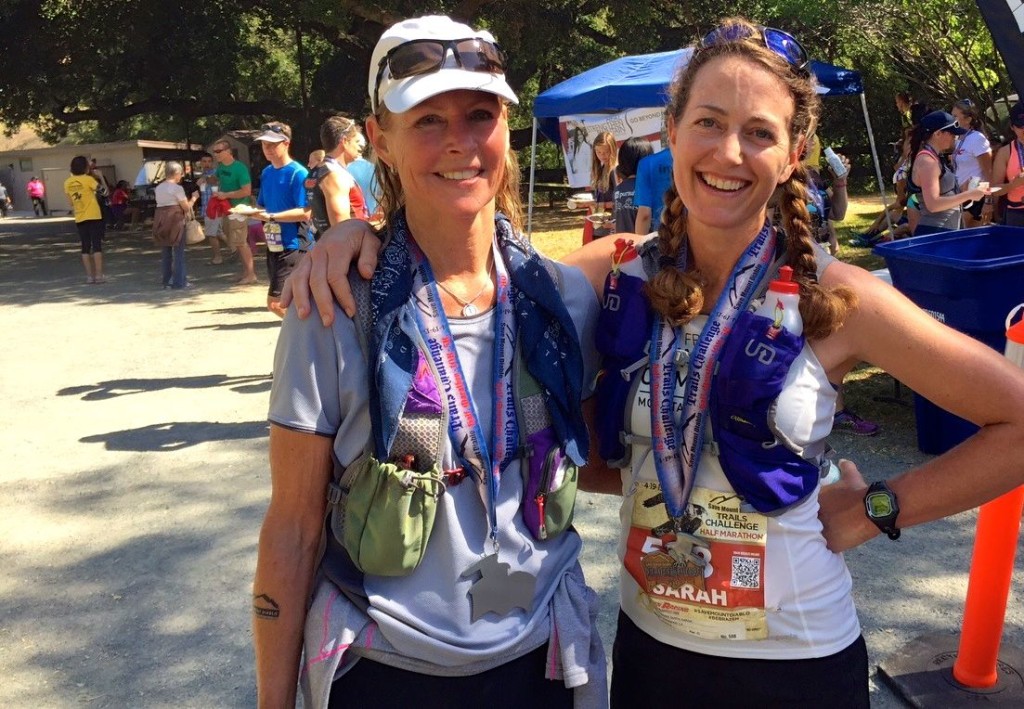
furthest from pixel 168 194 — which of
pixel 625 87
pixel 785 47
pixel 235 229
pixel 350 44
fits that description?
pixel 785 47

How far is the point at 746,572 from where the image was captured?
5.73ft

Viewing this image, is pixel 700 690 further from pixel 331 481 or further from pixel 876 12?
pixel 876 12

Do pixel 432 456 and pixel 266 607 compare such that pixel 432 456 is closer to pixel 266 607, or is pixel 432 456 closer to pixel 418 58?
pixel 266 607

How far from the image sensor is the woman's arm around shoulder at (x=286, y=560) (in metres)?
1.62

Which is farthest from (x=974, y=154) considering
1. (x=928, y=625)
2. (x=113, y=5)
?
(x=113, y=5)

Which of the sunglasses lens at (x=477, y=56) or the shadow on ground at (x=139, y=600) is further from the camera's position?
the shadow on ground at (x=139, y=600)

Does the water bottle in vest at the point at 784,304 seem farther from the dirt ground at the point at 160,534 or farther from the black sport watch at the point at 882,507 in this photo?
the dirt ground at the point at 160,534

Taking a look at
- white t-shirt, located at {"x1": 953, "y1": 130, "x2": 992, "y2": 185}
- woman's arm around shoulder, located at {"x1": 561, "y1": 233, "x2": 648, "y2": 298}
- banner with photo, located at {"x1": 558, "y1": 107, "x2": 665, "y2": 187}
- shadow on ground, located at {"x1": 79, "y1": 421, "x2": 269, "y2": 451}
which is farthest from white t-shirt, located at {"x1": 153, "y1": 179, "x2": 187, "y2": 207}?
→ woman's arm around shoulder, located at {"x1": 561, "y1": 233, "x2": 648, "y2": 298}

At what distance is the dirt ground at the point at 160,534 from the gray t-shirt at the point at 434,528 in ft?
6.61

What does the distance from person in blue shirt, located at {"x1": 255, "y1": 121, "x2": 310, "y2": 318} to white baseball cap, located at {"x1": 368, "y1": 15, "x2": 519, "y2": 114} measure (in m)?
5.76

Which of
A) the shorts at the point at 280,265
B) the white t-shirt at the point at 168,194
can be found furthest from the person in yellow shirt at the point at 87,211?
the shorts at the point at 280,265

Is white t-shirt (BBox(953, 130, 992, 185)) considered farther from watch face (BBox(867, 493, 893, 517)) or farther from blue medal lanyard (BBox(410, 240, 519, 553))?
blue medal lanyard (BBox(410, 240, 519, 553))

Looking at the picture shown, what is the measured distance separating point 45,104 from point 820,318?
1002 inches

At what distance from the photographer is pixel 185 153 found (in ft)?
110
